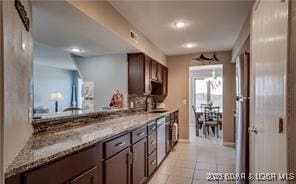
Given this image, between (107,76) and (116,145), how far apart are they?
2153 millimetres

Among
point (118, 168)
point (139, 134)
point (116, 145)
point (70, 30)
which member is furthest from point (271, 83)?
point (70, 30)

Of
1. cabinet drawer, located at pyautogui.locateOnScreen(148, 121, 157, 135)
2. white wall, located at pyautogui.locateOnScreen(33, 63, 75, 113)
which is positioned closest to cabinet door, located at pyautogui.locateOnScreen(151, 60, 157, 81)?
cabinet drawer, located at pyautogui.locateOnScreen(148, 121, 157, 135)

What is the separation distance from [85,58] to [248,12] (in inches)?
118

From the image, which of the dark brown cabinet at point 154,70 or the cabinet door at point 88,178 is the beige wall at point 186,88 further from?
the cabinet door at point 88,178

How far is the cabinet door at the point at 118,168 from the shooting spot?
182cm

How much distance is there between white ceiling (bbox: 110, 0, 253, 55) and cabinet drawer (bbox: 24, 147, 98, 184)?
5.93 ft

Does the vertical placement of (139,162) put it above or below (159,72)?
below

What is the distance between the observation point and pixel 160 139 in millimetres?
3652

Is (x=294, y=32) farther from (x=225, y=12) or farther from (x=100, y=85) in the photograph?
(x=100, y=85)

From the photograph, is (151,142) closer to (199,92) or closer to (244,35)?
(244,35)

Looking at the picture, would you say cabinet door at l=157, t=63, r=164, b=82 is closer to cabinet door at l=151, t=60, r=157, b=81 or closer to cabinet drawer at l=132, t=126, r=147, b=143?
cabinet door at l=151, t=60, r=157, b=81

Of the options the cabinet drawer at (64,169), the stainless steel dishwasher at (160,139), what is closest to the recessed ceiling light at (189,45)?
the stainless steel dishwasher at (160,139)

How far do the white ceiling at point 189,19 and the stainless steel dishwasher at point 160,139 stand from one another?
1627mm

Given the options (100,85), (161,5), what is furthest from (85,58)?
(161,5)
